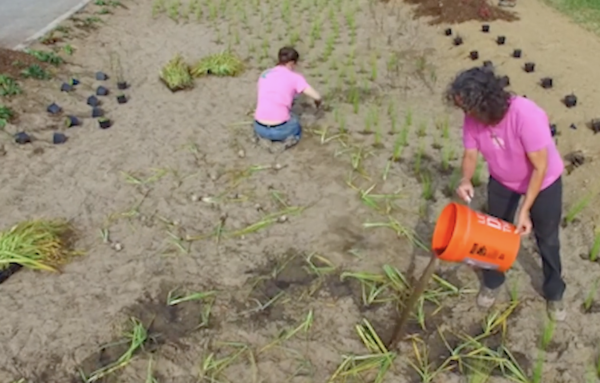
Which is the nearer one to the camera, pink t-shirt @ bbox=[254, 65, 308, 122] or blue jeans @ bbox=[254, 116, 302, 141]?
pink t-shirt @ bbox=[254, 65, 308, 122]

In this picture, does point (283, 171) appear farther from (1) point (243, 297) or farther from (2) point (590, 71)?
(2) point (590, 71)

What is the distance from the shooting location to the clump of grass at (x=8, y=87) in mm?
5922

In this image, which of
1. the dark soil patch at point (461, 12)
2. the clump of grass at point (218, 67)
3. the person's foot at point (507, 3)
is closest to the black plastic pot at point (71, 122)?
the clump of grass at point (218, 67)

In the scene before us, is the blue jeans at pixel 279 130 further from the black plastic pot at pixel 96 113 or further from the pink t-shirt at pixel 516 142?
the pink t-shirt at pixel 516 142

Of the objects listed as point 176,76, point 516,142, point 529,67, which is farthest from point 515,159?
point 176,76

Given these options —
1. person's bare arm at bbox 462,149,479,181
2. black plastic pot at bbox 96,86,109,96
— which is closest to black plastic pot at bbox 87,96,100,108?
black plastic pot at bbox 96,86,109,96

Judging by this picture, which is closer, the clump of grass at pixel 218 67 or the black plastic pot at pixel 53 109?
the black plastic pot at pixel 53 109

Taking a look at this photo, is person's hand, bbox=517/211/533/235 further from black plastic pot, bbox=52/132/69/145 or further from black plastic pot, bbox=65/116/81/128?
black plastic pot, bbox=65/116/81/128

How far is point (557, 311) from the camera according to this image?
3.36m

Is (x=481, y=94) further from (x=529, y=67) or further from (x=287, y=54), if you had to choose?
(x=529, y=67)

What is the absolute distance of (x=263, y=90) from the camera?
4996mm

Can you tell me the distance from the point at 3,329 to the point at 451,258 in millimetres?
2486

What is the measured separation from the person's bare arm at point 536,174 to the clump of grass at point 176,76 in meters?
4.38

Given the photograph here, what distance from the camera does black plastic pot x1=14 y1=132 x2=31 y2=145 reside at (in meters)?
5.25
